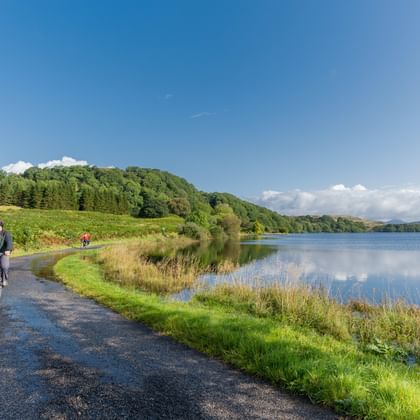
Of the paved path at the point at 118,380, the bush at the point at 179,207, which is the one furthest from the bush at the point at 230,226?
the paved path at the point at 118,380

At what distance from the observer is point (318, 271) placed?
74.3 feet

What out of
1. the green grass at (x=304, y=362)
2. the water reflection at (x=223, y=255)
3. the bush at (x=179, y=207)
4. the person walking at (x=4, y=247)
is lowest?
the water reflection at (x=223, y=255)

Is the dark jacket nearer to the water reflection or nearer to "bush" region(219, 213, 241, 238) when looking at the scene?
the water reflection

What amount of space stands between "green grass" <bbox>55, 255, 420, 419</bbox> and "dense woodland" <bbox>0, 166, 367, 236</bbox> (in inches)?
2510

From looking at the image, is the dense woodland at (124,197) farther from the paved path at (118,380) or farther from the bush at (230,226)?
the paved path at (118,380)

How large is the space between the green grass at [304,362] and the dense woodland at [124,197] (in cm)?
6376

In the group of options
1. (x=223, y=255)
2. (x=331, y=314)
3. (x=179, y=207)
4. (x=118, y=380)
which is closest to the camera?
(x=118, y=380)

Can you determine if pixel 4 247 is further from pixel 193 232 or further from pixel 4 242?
pixel 193 232

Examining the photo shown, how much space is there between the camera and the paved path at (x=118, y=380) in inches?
149

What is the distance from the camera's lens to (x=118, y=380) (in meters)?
4.57

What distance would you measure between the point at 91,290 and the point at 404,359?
9880mm

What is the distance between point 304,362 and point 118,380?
2.91 meters

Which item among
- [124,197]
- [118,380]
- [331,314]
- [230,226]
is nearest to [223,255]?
[331,314]

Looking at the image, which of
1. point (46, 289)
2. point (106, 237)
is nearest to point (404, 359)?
point (46, 289)
